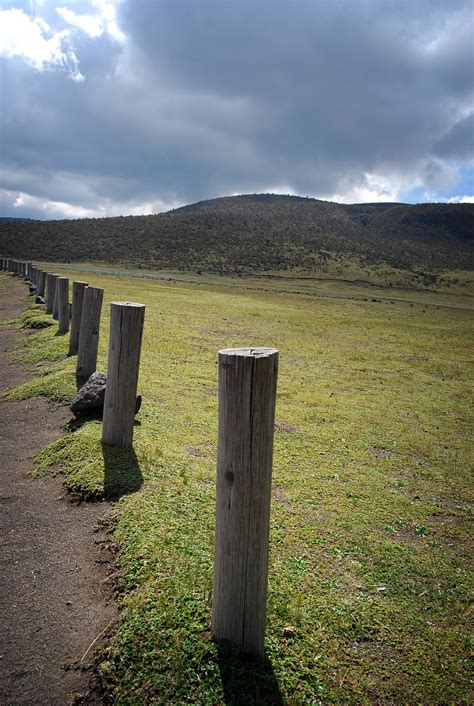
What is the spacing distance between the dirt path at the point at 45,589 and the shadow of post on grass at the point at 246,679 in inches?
30.4

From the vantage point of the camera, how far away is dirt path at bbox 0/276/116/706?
277 cm

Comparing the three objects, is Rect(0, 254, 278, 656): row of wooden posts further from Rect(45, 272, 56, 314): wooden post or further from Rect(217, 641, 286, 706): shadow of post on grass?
Rect(45, 272, 56, 314): wooden post

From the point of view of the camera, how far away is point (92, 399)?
634 centimetres

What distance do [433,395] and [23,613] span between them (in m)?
9.10

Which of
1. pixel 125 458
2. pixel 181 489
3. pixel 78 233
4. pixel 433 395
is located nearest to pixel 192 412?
pixel 125 458

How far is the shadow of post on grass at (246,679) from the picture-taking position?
260 cm

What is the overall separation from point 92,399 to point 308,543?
365cm

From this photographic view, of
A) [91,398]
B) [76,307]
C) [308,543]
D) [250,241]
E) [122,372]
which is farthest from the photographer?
[250,241]

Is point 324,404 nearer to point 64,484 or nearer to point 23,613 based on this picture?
point 64,484

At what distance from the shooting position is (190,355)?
A: 11.9 metres

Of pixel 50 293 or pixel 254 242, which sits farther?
pixel 254 242

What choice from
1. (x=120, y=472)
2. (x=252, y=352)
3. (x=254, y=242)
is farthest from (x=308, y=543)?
(x=254, y=242)

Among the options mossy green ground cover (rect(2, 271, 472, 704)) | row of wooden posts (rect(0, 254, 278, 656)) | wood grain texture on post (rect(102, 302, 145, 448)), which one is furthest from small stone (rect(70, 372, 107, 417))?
row of wooden posts (rect(0, 254, 278, 656))

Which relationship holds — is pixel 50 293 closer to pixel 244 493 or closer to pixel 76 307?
pixel 76 307
